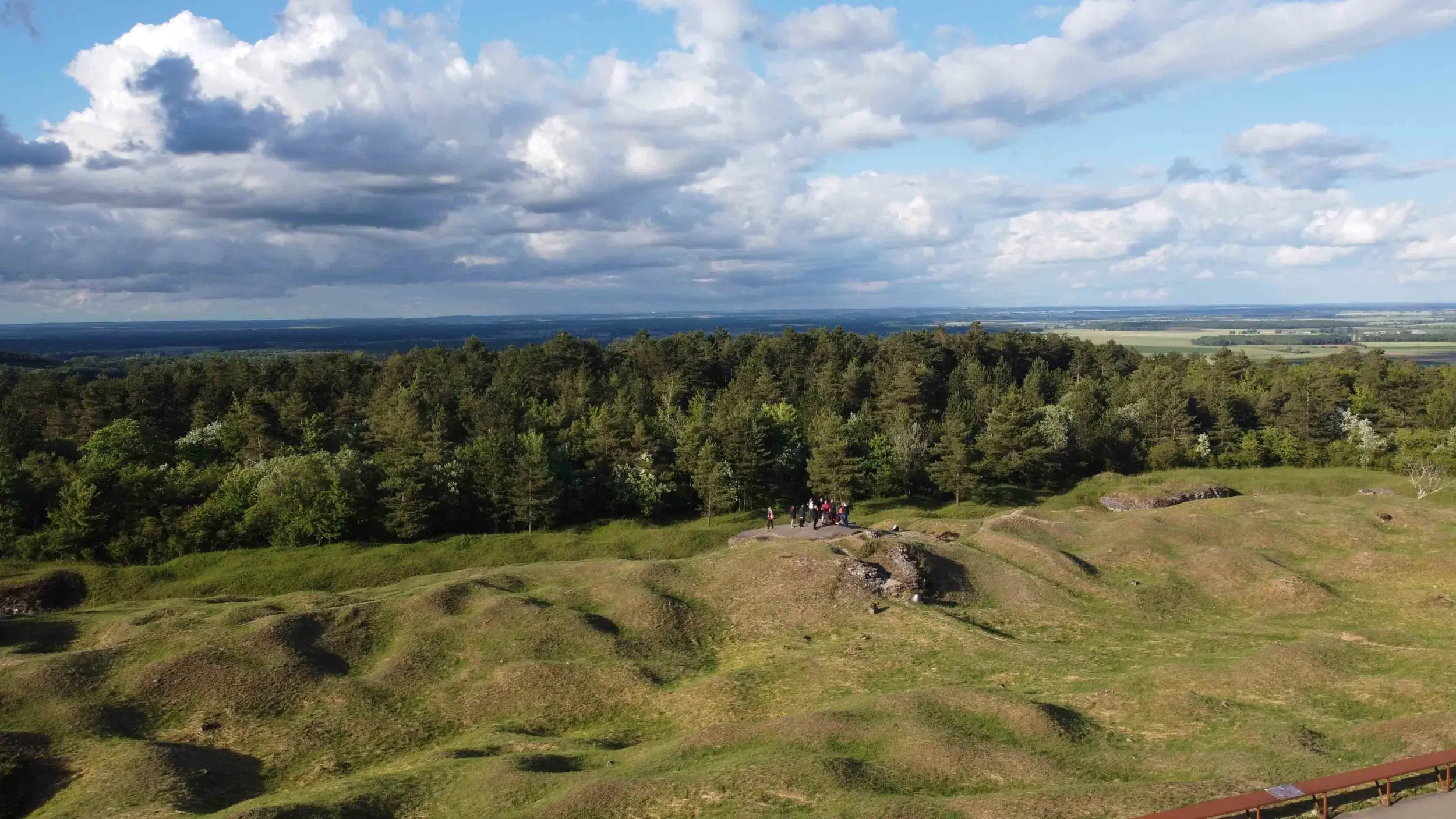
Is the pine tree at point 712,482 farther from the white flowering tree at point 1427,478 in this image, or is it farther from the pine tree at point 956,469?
the white flowering tree at point 1427,478

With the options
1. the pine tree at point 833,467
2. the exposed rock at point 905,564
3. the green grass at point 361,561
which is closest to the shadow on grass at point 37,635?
the green grass at point 361,561

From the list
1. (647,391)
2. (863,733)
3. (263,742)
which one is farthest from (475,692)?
(647,391)

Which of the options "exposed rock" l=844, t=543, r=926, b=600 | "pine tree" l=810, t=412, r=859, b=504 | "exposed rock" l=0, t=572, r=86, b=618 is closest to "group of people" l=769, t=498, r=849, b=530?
"pine tree" l=810, t=412, r=859, b=504

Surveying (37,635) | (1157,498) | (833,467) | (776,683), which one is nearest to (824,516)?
(833,467)

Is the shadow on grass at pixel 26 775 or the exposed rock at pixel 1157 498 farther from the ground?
the shadow on grass at pixel 26 775

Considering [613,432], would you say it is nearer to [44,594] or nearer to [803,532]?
[803,532]

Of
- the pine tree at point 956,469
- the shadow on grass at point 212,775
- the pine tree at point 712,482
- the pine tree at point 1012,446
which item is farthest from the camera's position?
the pine tree at point 1012,446

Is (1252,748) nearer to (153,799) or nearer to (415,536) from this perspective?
(153,799)
